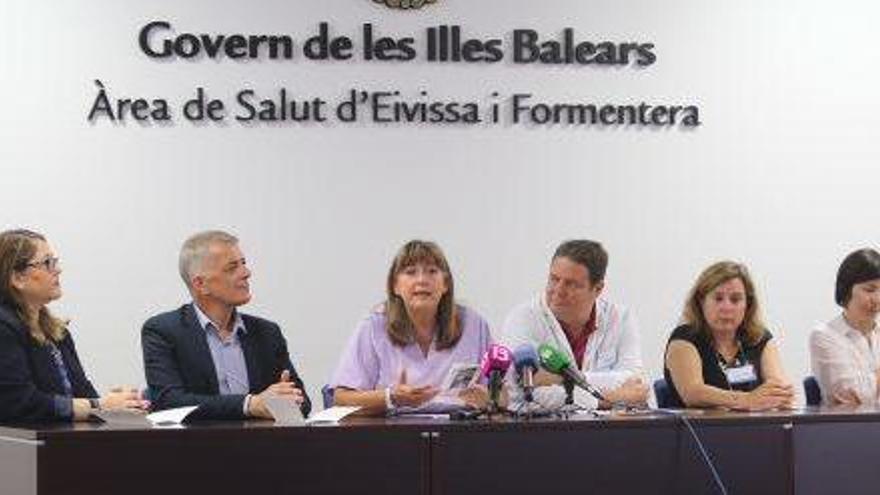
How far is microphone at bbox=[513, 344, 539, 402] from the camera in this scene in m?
4.98

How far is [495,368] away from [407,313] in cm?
78

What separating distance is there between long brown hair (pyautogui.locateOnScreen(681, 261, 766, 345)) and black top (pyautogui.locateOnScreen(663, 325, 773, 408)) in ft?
0.08

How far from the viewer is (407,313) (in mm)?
5695

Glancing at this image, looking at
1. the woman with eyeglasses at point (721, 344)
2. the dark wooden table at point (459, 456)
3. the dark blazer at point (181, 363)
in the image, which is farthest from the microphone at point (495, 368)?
the woman with eyeglasses at point (721, 344)

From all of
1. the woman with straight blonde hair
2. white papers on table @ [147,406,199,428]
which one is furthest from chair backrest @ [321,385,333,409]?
white papers on table @ [147,406,199,428]

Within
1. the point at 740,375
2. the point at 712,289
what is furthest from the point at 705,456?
the point at 712,289

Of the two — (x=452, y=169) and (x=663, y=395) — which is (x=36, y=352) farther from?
(x=452, y=169)

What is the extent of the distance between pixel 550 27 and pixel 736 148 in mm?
1088

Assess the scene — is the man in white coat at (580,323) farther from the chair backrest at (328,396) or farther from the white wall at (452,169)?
the white wall at (452,169)

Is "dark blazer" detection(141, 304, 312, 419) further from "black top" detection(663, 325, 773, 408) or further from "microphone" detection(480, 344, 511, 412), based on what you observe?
"black top" detection(663, 325, 773, 408)

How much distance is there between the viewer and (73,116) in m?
7.02

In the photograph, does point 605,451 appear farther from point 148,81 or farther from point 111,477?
point 148,81

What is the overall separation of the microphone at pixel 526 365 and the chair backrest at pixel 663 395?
1.19 m

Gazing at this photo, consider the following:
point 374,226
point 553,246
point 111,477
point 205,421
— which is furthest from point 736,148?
point 111,477
